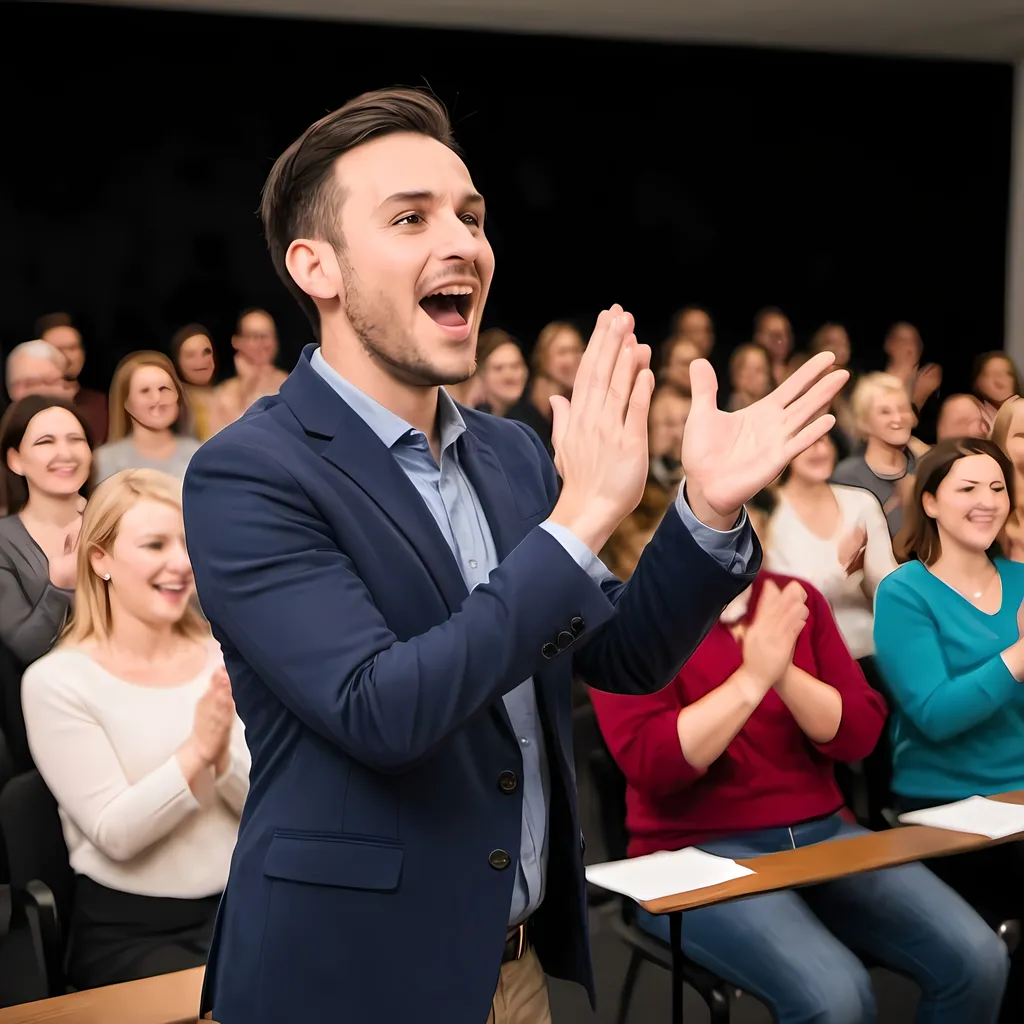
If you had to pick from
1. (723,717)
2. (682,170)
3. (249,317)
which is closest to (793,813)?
(723,717)

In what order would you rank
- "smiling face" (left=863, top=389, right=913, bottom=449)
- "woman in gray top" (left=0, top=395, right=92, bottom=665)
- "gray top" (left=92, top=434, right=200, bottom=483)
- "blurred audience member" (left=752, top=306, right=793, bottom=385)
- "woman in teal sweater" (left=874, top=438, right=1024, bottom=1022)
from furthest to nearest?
"blurred audience member" (left=752, top=306, right=793, bottom=385) < "smiling face" (left=863, top=389, right=913, bottom=449) < "gray top" (left=92, top=434, right=200, bottom=483) < "woman in gray top" (left=0, top=395, right=92, bottom=665) < "woman in teal sweater" (left=874, top=438, right=1024, bottom=1022)

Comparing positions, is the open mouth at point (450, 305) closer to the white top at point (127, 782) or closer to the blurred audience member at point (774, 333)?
the white top at point (127, 782)

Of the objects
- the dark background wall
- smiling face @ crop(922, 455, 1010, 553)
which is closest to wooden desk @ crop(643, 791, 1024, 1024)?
smiling face @ crop(922, 455, 1010, 553)

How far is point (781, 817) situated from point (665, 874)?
50 cm

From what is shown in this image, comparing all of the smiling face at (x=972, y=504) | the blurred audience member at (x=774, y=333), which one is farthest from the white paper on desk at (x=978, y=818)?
the blurred audience member at (x=774, y=333)

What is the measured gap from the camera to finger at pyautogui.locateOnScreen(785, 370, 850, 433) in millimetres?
1104

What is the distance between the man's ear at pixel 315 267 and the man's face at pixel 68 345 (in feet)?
14.2

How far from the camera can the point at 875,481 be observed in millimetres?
4355

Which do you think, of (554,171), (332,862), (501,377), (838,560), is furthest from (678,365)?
(332,862)

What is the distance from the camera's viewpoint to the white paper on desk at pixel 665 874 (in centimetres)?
208

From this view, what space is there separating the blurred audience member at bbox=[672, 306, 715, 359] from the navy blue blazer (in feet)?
21.9

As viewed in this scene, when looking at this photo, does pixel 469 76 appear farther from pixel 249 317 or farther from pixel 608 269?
pixel 249 317

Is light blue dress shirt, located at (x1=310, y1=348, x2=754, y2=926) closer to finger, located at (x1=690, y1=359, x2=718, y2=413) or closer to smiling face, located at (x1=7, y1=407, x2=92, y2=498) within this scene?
finger, located at (x1=690, y1=359, x2=718, y2=413)

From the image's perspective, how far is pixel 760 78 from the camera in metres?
8.23
